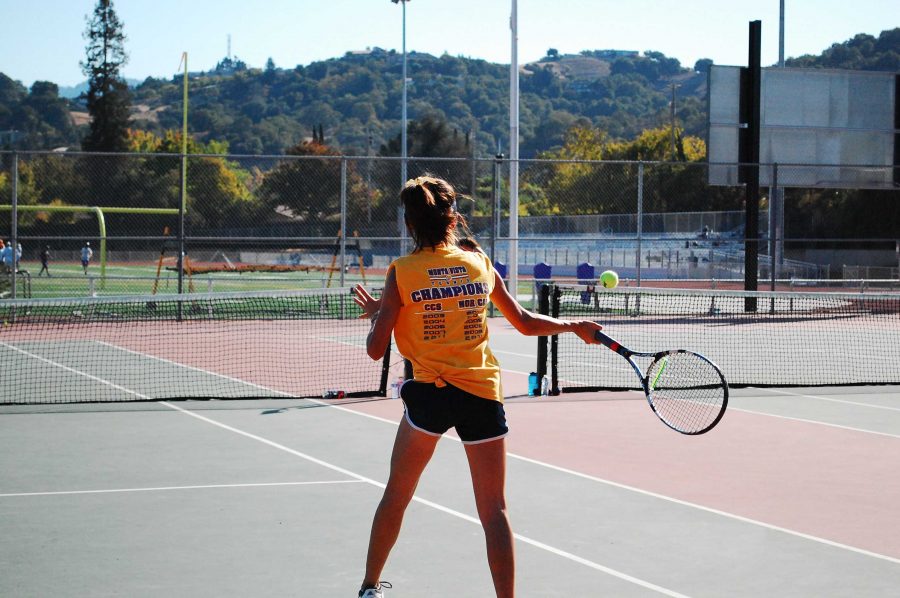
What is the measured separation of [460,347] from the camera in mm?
4512

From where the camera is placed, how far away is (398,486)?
4594mm

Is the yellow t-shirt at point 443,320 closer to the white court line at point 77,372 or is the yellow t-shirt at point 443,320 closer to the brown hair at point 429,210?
the brown hair at point 429,210

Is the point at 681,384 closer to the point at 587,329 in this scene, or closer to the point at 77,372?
the point at 587,329

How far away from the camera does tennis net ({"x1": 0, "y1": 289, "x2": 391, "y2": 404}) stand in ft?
40.0

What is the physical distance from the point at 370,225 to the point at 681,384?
42.9m

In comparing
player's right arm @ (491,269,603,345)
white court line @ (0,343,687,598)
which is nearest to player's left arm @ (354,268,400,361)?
player's right arm @ (491,269,603,345)

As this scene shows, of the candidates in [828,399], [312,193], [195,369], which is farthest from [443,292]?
[312,193]

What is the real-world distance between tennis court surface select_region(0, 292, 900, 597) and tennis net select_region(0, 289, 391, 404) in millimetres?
157

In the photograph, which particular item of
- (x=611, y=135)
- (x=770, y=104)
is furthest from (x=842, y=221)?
(x=611, y=135)

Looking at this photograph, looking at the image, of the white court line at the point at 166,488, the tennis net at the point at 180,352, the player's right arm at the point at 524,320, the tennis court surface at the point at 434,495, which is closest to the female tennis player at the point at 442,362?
the player's right arm at the point at 524,320

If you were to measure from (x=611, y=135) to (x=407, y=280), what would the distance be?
18480 centimetres

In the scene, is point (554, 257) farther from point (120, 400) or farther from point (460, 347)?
point (460, 347)

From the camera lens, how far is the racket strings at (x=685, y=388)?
5953 millimetres

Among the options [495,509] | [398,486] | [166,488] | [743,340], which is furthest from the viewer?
[743,340]
